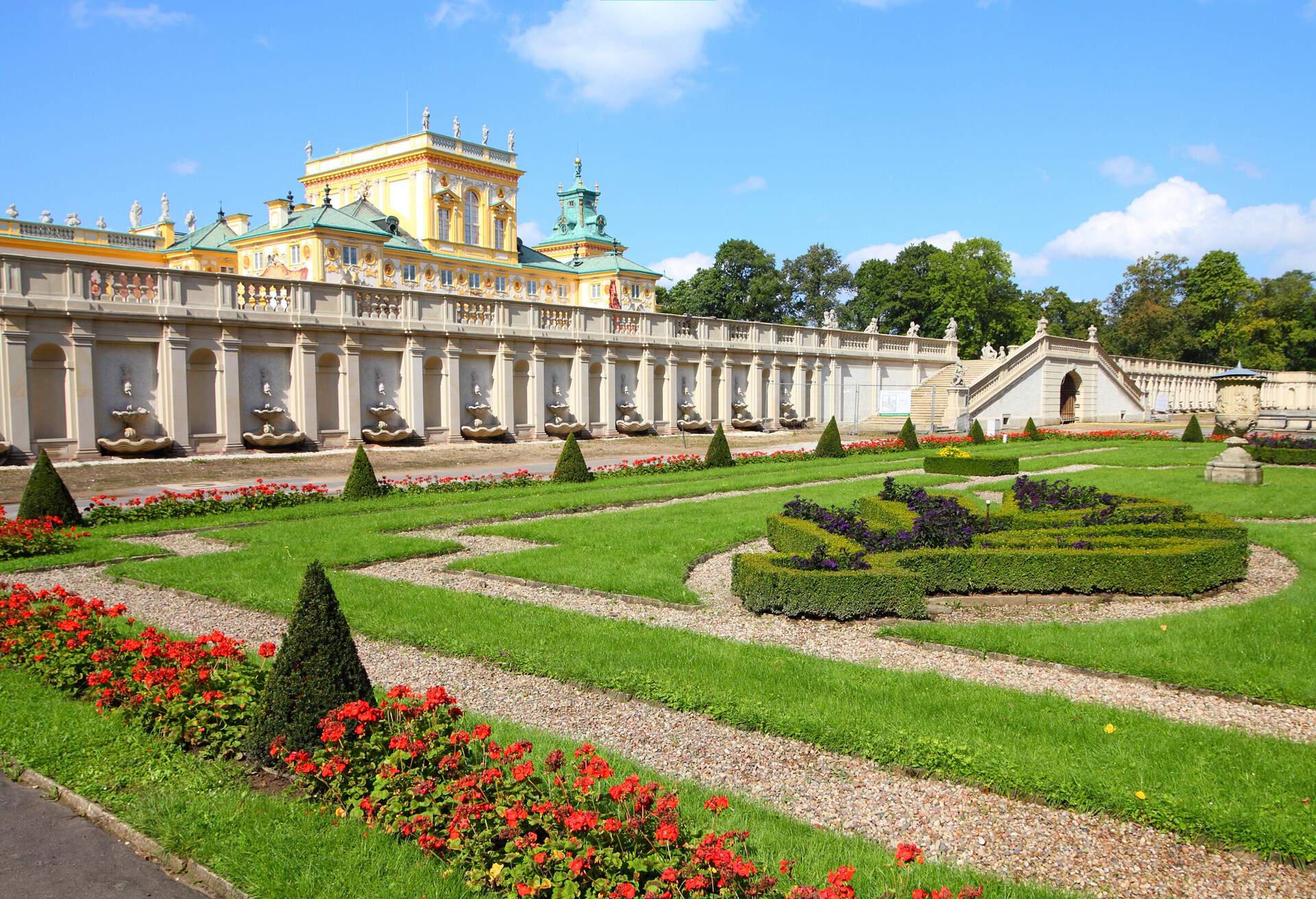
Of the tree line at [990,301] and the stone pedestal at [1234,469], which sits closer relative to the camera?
the stone pedestal at [1234,469]

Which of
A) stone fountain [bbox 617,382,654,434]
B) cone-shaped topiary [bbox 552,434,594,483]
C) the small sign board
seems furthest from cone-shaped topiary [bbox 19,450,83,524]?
the small sign board

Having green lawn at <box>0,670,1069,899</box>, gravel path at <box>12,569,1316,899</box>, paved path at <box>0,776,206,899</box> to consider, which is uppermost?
green lawn at <box>0,670,1069,899</box>

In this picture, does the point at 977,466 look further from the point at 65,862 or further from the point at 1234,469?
the point at 65,862

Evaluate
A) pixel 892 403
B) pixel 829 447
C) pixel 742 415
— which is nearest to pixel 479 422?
pixel 829 447

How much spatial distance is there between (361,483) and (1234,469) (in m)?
21.0

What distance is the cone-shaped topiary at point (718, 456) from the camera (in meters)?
28.2

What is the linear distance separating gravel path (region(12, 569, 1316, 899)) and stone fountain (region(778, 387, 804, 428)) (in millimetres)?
39013

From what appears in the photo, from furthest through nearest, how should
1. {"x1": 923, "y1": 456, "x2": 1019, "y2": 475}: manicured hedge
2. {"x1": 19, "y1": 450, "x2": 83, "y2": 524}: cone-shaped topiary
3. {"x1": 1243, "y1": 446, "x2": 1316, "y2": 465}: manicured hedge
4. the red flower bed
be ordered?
{"x1": 1243, "y1": 446, "x2": 1316, "y2": 465}: manicured hedge
{"x1": 923, "y1": 456, "x2": 1019, "y2": 475}: manicured hedge
{"x1": 19, "y1": 450, "x2": 83, "y2": 524}: cone-shaped topiary
the red flower bed

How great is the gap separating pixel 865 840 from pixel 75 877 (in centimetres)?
450

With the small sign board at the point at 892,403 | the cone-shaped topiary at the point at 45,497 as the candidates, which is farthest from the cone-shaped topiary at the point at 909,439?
the cone-shaped topiary at the point at 45,497

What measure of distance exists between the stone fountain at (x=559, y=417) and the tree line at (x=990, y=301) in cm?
4471

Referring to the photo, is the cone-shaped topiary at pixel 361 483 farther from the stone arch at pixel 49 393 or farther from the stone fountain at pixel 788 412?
the stone fountain at pixel 788 412

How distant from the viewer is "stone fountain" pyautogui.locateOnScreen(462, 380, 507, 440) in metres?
32.1

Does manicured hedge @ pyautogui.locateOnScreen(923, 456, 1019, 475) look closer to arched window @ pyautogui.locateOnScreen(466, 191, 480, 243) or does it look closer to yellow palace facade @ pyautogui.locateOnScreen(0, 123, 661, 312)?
yellow palace facade @ pyautogui.locateOnScreen(0, 123, 661, 312)
